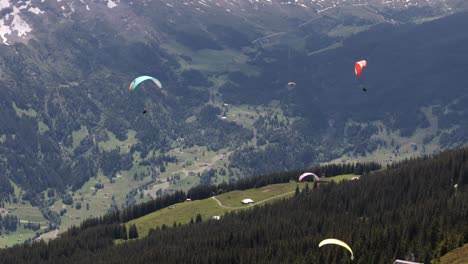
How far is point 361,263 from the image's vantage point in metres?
200

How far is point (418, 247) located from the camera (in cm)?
19988

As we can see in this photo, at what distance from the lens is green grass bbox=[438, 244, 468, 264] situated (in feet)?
567

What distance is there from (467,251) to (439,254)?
10.4 meters

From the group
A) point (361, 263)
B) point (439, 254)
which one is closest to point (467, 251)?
point (439, 254)

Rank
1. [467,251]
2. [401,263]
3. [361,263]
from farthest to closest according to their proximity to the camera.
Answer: [361,263], [467,251], [401,263]

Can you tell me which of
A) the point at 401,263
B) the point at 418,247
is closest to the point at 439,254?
the point at 418,247

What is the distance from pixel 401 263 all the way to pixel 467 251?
126 ft

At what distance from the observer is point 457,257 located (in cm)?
17912

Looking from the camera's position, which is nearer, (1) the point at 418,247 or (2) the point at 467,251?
(2) the point at 467,251

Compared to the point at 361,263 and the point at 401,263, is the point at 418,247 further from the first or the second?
the point at 401,263

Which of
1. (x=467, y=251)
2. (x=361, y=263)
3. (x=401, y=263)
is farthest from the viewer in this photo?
(x=361, y=263)

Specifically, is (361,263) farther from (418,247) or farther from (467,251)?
(467,251)

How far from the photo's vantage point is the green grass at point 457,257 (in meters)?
173

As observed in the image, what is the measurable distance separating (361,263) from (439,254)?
18.6 metres
